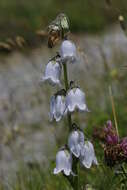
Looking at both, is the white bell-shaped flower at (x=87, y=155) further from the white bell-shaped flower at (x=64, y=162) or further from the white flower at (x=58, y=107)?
the white flower at (x=58, y=107)

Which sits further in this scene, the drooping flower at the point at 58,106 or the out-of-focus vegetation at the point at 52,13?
the out-of-focus vegetation at the point at 52,13

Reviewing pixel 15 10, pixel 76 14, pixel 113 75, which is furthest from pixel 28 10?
pixel 113 75

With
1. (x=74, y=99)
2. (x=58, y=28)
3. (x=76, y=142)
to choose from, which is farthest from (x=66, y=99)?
(x=58, y=28)

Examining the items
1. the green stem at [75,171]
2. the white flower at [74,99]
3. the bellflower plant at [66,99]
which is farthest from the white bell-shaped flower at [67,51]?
the green stem at [75,171]

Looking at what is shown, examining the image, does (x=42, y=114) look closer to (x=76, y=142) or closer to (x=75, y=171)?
(x=75, y=171)

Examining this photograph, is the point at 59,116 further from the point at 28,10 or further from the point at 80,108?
the point at 28,10

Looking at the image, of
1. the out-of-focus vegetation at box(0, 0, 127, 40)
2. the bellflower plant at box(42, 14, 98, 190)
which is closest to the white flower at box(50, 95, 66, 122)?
Result: the bellflower plant at box(42, 14, 98, 190)

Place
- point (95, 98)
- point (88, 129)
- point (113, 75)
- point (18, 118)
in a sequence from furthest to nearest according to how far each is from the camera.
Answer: point (18, 118), point (95, 98), point (113, 75), point (88, 129)

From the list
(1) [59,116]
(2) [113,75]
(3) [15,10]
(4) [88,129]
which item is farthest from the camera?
(3) [15,10]
